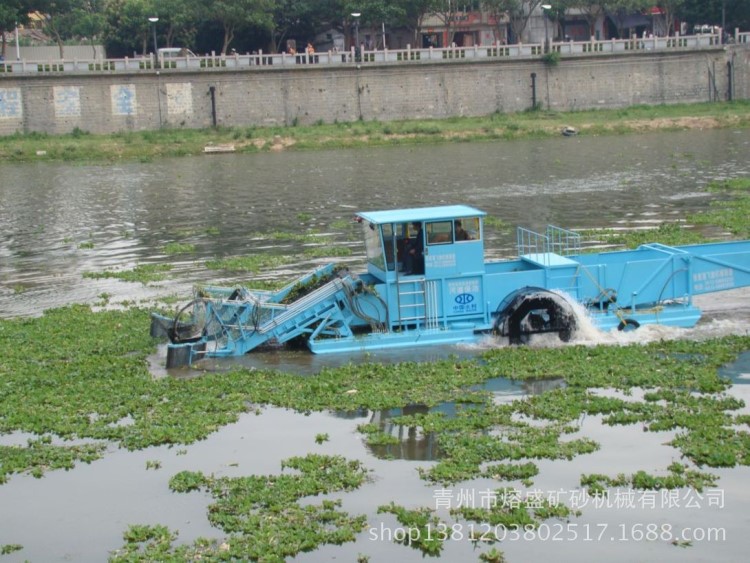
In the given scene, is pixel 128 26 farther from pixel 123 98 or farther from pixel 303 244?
pixel 303 244

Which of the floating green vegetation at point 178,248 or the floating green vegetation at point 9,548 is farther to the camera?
the floating green vegetation at point 178,248

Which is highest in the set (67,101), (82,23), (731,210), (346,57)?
(82,23)

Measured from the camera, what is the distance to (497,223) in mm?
36719

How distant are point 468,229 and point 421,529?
29.8 ft

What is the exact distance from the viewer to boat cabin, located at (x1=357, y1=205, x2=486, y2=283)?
2114 cm

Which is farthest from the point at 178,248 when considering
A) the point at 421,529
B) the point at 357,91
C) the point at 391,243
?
the point at 357,91

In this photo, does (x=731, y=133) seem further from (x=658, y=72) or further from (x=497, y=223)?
(x=497, y=223)

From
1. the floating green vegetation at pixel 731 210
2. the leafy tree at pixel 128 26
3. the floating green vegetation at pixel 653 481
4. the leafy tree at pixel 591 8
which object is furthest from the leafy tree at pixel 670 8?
the floating green vegetation at pixel 653 481

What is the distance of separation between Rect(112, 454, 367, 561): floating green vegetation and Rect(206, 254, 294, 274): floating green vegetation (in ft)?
49.4

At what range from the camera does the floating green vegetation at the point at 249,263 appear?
30141 mm

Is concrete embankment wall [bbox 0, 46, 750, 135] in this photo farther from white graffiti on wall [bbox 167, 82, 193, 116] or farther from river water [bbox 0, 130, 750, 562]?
river water [bbox 0, 130, 750, 562]

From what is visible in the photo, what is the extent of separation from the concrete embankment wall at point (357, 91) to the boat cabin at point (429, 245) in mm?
58526

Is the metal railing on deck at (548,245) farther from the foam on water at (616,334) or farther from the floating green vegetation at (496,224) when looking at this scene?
the floating green vegetation at (496,224)

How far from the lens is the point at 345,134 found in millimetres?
72688
